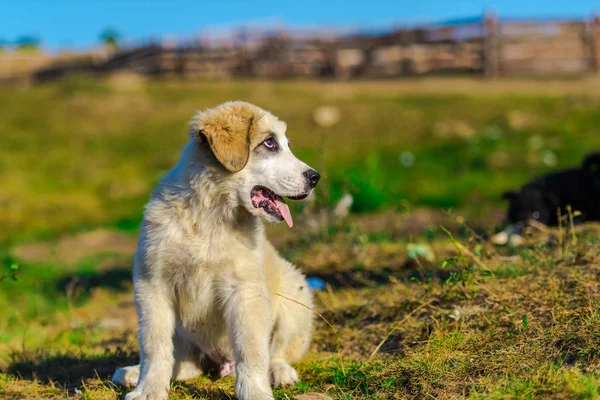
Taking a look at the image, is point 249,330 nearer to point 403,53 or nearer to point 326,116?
point 326,116

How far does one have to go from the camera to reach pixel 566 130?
51.4 ft

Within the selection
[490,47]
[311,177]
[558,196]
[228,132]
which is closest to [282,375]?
[311,177]

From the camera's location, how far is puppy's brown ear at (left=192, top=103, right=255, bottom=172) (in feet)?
13.7

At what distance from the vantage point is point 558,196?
8617 millimetres

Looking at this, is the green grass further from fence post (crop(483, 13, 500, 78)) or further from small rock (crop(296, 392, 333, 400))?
small rock (crop(296, 392, 333, 400))

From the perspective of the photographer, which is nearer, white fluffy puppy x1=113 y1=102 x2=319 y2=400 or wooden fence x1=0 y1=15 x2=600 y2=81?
white fluffy puppy x1=113 y1=102 x2=319 y2=400

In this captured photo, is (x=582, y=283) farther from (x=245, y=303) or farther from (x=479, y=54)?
(x=479, y=54)

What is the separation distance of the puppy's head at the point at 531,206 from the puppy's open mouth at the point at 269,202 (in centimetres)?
468

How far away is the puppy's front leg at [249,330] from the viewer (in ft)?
13.4

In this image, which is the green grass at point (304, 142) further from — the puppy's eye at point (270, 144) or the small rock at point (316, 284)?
the puppy's eye at point (270, 144)

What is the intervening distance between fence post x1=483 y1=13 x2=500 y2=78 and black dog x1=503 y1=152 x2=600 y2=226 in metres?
15.9

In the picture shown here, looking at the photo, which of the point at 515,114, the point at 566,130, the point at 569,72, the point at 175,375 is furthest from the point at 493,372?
the point at 569,72

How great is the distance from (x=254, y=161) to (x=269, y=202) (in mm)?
267

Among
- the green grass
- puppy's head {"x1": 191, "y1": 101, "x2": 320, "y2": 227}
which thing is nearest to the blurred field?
the green grass
